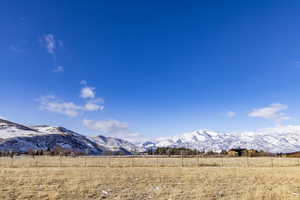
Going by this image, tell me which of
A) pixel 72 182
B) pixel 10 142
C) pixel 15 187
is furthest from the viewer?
pixel 10 142

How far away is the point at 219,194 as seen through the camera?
49.8 ft

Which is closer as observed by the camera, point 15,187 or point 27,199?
point 27,199

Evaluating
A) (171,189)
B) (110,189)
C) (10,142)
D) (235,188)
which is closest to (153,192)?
(171,189)

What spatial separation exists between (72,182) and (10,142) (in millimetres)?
179021

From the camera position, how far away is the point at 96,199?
1362 cm

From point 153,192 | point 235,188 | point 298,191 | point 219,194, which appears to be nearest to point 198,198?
point 219,194

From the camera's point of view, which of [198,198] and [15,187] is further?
[15,187]

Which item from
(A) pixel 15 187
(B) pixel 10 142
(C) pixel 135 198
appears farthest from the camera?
(B) pixel 10 142

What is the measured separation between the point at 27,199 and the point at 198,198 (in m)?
9.68

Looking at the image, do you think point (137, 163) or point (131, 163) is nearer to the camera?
point (131, 163)

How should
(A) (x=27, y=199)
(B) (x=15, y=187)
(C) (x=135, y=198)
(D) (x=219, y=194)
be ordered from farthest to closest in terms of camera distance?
(B) (x=15, y=187), (D) (x=219, y=194), (C) (x=135, y=198), (A) (x=27, y=199)

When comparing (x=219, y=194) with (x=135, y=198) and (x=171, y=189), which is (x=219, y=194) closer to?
(x=171, y=189)

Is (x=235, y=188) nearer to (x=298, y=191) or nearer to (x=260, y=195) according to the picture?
(x=260, y=195)

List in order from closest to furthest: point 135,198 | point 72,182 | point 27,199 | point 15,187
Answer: point 27,199 < point 135,198 < point 15,187 < point 72,182
